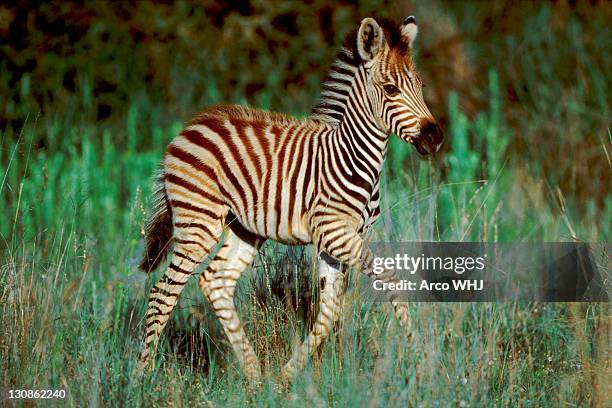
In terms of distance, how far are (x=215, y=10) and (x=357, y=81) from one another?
4857 mm

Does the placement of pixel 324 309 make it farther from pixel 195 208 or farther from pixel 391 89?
pixel 391 89

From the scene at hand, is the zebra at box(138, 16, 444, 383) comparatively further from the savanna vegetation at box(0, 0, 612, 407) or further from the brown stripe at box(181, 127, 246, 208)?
the savanna vegetation at box(0, 0, 612, 407)

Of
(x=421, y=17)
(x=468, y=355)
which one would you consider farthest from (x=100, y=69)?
(x=468, y=355)

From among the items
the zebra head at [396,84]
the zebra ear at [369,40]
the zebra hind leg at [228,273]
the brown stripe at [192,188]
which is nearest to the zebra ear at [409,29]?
the zebra head at [396,84]

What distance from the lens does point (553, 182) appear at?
24.8ft

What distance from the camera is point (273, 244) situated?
5172 millimetres

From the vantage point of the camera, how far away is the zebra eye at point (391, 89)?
13.4ft

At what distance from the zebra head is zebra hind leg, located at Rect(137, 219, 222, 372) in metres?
0.85

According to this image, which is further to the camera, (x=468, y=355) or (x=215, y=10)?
(x=215, y=10)

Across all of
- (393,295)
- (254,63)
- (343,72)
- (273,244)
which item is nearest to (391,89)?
(343,72)

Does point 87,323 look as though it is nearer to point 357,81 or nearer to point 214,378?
point 214,378

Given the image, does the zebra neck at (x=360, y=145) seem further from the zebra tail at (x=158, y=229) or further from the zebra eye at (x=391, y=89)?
the zebra tail at (x=158, y=229)

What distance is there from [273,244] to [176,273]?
997mm

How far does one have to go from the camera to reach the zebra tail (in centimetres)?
446
